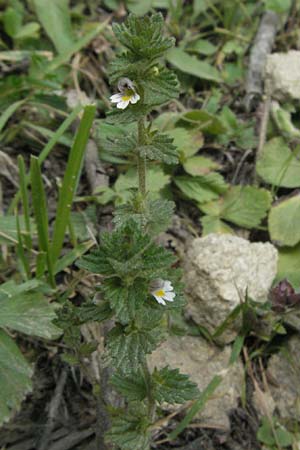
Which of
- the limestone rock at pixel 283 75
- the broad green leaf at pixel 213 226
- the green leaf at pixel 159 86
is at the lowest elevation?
the broad green leaf at pixel 213 226

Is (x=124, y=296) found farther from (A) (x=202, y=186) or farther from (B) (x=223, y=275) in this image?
(A) (x=202, y=186)

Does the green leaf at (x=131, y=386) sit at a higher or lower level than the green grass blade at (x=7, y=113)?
lower

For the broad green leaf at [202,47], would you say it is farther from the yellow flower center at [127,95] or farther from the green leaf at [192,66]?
the yellow flower center at [127,95]

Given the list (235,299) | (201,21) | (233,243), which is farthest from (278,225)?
(201,21)

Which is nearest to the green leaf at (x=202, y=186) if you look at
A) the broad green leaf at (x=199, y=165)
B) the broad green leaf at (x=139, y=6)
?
the broad green leaf at (x=199, y=165)

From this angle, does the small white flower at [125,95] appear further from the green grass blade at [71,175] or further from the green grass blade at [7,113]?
the green grass blade at [7,113]

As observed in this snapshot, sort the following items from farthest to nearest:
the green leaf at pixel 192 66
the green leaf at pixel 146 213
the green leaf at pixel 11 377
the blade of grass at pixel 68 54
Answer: the green leaf at pixel 192 66
the blade of grass at pixel 68 54
the green leaf at pixel 11 377
the green leaf at pixel 146 213

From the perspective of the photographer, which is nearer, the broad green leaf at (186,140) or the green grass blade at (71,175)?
the green grass blade at (71,175)

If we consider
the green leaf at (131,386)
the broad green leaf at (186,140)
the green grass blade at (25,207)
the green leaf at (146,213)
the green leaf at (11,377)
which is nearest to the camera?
the green leaf at (146,213)

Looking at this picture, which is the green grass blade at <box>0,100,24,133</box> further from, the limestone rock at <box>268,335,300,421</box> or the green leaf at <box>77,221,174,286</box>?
the limestone rock at <box>268,335,300,421</box>
